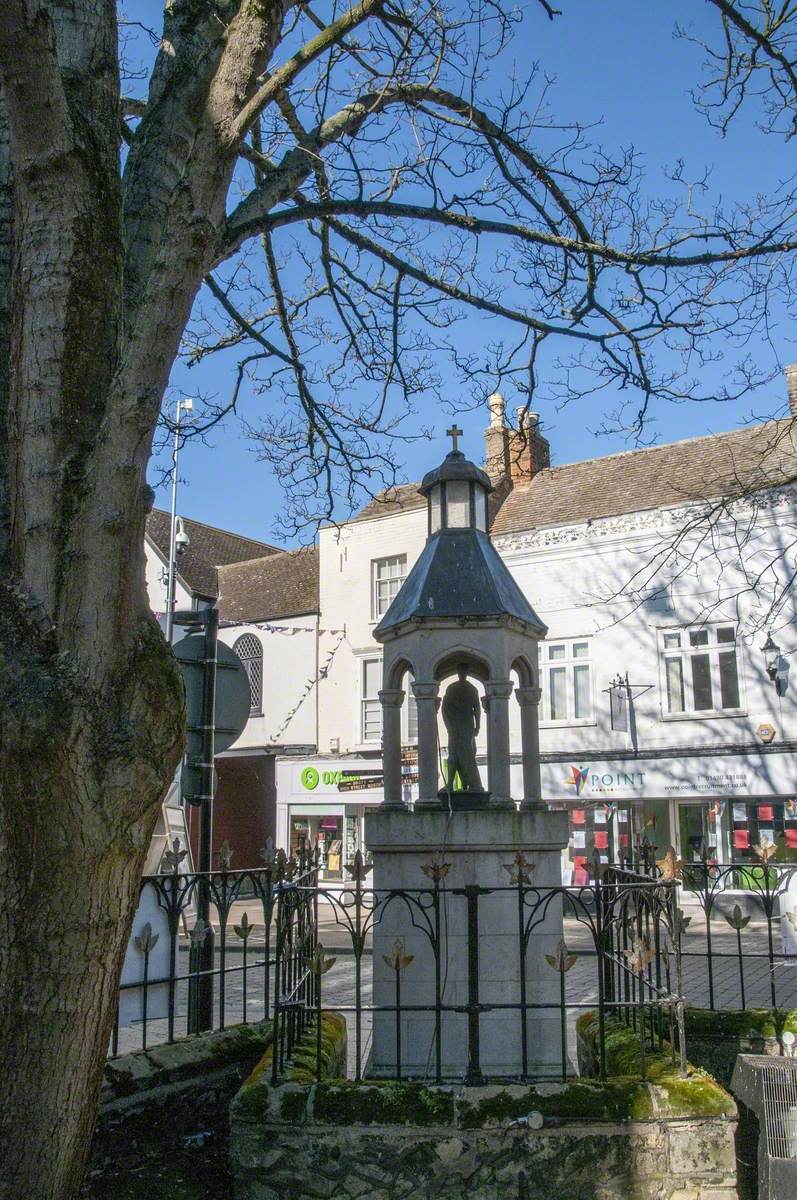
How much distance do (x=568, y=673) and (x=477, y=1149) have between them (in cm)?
1842

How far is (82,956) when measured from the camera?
106 inches

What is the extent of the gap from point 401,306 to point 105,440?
4.91 m

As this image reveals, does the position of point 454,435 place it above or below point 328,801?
above

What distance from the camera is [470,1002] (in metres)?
4.35

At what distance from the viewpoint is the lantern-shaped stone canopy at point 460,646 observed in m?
6.21

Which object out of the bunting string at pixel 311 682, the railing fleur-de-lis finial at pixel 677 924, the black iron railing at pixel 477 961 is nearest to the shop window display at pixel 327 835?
the bunting string at pixel 311 682

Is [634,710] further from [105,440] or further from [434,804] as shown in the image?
[105,440]

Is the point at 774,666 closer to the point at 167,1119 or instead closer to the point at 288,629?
the point at 288,629

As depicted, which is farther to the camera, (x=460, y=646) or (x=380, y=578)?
(x=380, y=578)

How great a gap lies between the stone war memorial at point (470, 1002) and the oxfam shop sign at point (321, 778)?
17.2 meters

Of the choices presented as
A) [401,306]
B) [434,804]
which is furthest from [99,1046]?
[401,306]

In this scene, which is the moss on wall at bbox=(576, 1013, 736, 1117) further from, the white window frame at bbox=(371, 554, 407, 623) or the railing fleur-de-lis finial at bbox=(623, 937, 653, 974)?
the white window frame at bbox=(371, 554, 407, 623)

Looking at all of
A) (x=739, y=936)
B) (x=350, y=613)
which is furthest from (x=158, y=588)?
(x=739, y=936)

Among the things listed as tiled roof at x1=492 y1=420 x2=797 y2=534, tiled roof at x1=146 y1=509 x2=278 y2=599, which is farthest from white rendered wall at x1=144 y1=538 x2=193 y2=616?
tiled roof at x1=492 y1=420 x2=797 y2=534
